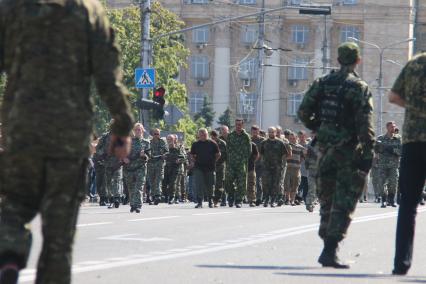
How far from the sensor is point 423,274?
12070mm

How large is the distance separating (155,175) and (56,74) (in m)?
27.5

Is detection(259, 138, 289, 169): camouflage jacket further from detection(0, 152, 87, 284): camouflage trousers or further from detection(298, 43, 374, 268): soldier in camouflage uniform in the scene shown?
detection(0, 152, 87, 284): camouflage trousers

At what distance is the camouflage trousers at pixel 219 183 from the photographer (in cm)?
3375

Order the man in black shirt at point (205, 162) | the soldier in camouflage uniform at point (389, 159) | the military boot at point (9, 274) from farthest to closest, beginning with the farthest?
1. the soldier in camouflage uniform at point (389, 159)
2. the man in black shirt at point (205, 162)
3. the military boot at point (9, 274)

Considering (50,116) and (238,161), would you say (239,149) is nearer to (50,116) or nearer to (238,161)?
(238,161)

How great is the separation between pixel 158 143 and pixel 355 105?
2140 cm

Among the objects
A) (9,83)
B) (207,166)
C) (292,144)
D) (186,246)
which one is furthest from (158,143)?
(9,83)

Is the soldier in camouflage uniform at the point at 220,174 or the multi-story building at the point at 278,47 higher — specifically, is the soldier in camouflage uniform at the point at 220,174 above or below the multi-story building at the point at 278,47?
below

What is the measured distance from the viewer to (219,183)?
33.8 m

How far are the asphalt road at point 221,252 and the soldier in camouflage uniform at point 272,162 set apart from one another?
1094cm

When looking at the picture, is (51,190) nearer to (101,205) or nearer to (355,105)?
(355,105)

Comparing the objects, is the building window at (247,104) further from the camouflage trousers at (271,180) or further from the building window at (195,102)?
the camouflage trousers at (271,180)

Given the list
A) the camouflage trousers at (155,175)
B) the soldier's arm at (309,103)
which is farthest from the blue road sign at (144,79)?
the soldier's arm at (309,103)

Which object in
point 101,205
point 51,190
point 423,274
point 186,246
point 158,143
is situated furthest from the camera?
point 158,143
